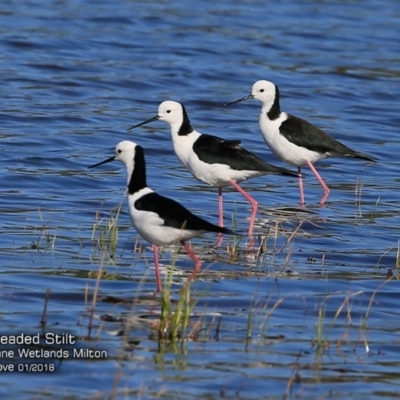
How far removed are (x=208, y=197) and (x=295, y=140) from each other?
3.68 ft

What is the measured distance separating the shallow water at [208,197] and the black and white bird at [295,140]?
455 millimetres

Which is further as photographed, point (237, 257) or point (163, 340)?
point (237, 257)

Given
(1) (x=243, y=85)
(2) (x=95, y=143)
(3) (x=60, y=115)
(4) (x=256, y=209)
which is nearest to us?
(4) (x=256, y=209)

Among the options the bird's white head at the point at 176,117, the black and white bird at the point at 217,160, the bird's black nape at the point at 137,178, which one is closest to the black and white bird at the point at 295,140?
the black and white bird at the point at 217,160

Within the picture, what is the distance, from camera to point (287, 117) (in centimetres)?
1237

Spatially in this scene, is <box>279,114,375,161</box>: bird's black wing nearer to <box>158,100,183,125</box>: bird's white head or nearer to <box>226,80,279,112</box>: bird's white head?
<box>226,80,279,112</box>: bird's white head

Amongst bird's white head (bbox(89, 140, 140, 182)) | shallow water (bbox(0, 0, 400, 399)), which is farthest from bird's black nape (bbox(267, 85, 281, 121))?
bird's white head (bbox(89, 140, 140, 182))

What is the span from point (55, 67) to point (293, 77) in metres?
4.25

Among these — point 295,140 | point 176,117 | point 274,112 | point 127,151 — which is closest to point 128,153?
point 127,151

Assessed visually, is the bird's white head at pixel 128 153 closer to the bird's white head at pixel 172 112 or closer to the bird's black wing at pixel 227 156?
the bird's black wing at pixel 227 156

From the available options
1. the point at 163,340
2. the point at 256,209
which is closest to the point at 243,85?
the point at 256,209

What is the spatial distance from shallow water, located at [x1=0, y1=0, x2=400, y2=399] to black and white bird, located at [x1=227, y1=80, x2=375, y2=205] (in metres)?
0.46

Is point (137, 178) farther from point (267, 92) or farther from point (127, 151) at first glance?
point (267, 92)

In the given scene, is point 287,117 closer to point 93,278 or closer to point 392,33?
point 93,278
